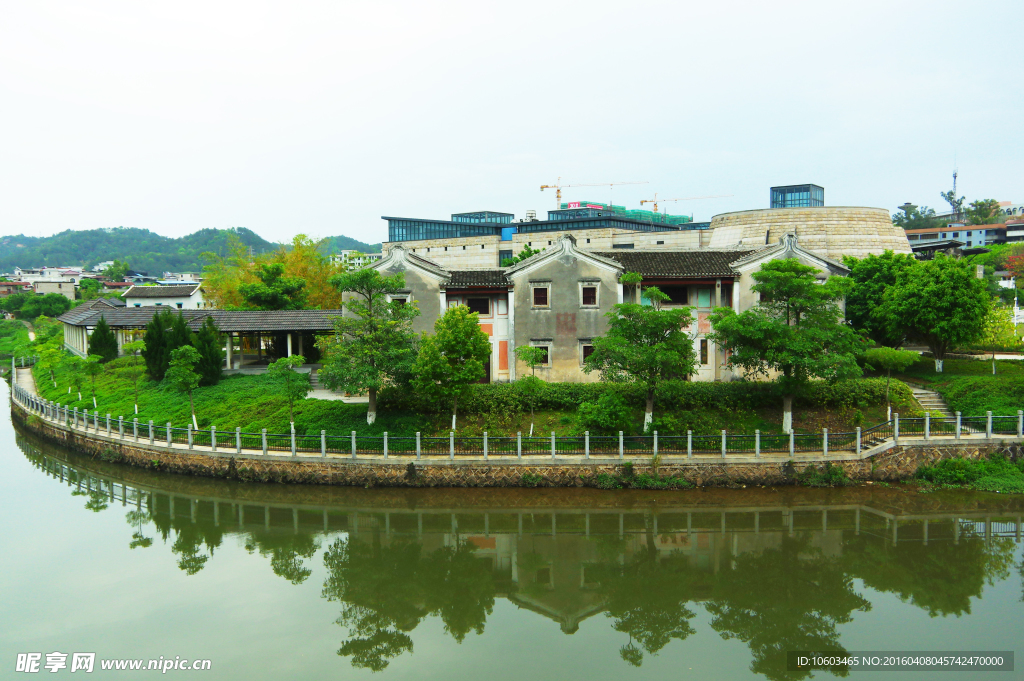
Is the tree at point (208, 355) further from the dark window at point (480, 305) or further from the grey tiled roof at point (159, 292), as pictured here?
the grey tiled roof at point (159, 292)

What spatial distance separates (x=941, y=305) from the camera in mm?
24688

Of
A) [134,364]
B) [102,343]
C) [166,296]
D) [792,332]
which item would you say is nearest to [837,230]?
[792,332]

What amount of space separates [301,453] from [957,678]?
18029 mm

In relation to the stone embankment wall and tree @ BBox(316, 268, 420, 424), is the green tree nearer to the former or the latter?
tree @ BBox(316, 268, 420, 424)

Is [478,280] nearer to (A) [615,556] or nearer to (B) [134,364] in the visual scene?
(A) [615,556]

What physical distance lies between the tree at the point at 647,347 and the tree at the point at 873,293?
509 inches

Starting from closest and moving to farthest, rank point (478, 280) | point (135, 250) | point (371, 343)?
point (371, 343) < point (478, 280) < point (135, 250)

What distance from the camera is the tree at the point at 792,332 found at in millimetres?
20016

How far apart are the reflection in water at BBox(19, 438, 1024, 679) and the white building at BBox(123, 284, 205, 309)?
44662 millimetres

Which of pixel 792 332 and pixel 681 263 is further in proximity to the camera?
pixel 681 263

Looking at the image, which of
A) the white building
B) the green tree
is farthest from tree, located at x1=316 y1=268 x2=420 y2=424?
the white building

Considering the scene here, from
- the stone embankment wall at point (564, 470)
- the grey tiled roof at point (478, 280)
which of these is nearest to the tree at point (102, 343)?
the stone embankment wall at point (564, 470)

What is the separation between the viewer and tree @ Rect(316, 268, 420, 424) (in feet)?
71.2

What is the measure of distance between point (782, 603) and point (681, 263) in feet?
54.3
